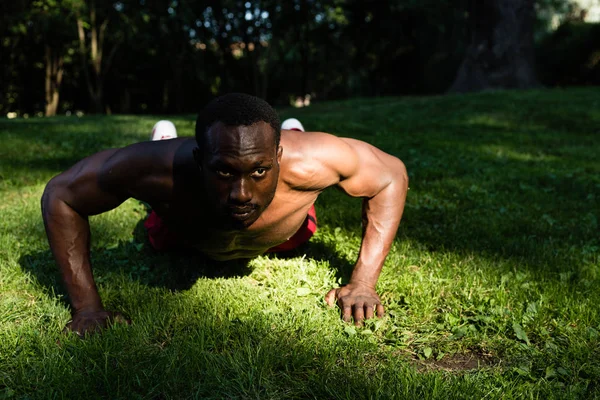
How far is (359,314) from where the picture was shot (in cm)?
295

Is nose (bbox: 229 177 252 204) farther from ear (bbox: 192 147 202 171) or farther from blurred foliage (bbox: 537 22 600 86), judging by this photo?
blurred foliage (bbox: 537 22 600 86)

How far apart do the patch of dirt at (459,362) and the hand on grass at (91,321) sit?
1670 mm

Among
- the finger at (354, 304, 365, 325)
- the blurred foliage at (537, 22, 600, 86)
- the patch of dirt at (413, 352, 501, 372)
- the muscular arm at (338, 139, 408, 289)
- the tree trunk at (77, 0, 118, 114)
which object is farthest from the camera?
the tree trunk at (77, 0, 118, 114)

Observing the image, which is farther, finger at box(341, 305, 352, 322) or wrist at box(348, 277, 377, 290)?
wrist at box(348, 277, 377, 290)

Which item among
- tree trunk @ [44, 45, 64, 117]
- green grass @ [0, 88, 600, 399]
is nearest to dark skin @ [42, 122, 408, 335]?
green grass @ [0, 88, 600, 399]

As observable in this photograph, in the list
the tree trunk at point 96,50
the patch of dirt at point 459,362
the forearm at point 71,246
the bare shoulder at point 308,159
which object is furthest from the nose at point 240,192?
the tree trunk at point 96,50

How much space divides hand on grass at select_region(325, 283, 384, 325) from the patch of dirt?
418 millimetres

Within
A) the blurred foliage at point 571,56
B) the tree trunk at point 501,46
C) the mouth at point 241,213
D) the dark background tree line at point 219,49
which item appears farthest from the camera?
the dark background tree line at point 219,49

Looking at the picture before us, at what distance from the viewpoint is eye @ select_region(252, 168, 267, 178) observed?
238 centimetres

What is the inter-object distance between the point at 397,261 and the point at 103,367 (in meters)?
2.17

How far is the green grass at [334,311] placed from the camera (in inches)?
93.7

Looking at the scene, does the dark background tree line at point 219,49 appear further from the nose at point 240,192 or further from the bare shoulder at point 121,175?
the nose at point 240,192

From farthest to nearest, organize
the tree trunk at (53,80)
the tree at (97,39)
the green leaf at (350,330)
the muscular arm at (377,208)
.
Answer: the tree trunk at (53,80) → the tree at (97,39) → the muscular arm at (377,208) → the green leaf at (350,330)

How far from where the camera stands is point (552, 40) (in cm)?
2111
